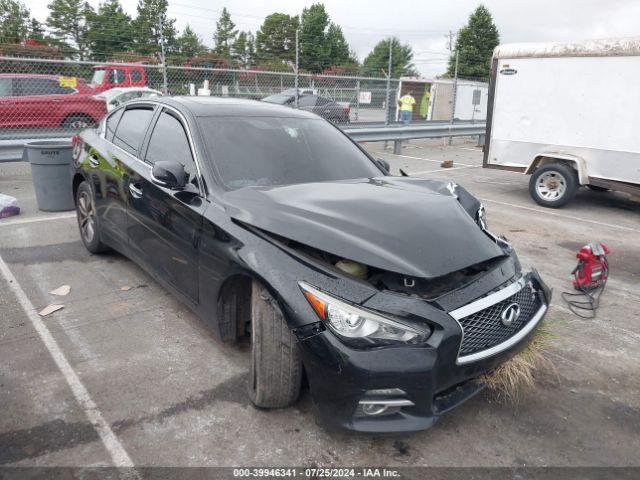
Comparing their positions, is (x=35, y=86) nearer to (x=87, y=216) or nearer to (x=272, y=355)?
(x=87, y=216)

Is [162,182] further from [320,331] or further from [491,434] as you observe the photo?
[491,434]

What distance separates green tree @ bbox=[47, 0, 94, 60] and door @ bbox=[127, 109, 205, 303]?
2698cm

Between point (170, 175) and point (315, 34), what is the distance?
218ft

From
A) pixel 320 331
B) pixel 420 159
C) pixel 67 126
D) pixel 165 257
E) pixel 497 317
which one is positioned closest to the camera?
pixel 320 331

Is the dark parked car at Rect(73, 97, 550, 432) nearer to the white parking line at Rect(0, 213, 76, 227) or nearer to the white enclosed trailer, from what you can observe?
the white parking line at Rect(0, 213, 76, 227)

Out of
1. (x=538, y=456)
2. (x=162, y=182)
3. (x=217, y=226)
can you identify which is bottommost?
(x=538, y=456)

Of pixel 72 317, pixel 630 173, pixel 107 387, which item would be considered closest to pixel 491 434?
pixel 107 387

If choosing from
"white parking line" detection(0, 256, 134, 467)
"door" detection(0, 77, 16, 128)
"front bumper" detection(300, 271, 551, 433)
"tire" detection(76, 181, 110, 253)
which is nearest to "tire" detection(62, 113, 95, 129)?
"door" detection(0, 77, 16, 128)

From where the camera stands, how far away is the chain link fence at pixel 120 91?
417 inches

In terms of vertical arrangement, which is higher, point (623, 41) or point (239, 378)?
point (623, 41)

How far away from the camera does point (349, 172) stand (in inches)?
153

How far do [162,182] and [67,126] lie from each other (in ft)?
34.8

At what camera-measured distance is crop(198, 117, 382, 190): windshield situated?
11.3 ft

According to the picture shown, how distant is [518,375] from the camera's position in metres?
3.02
